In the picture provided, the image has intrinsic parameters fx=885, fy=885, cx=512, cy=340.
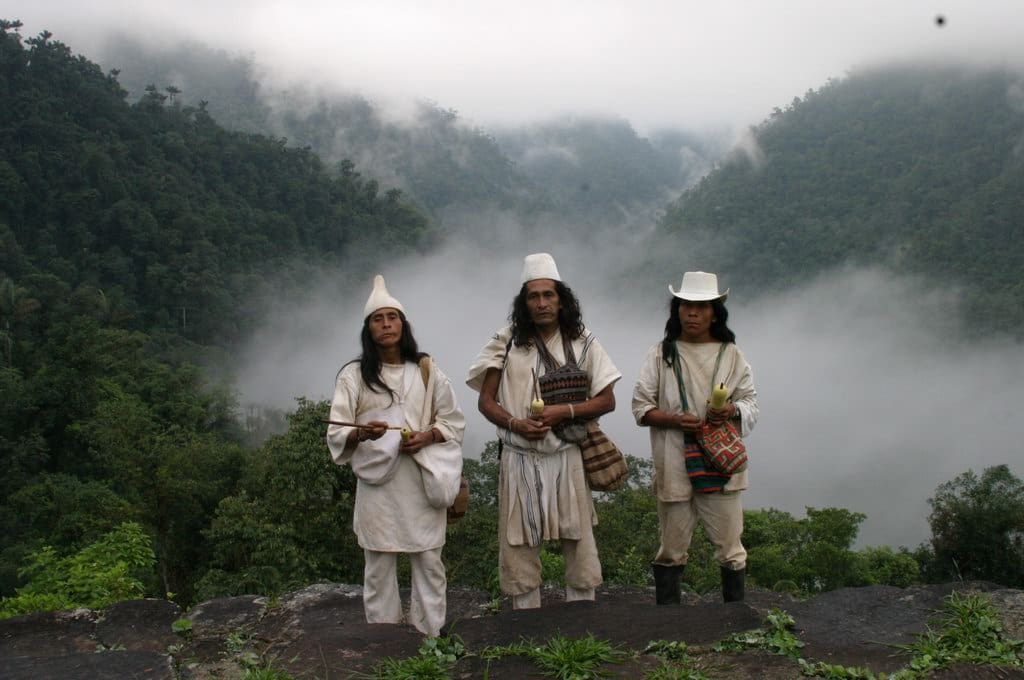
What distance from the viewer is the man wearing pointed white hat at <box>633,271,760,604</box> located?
175 inches

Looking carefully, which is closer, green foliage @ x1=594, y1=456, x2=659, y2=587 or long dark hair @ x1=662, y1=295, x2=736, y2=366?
long dark hair @ x1=662, y1=295, x2=736, y2=366

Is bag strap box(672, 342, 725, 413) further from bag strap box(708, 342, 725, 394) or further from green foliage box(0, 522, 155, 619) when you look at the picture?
green foliage box(0, 522, 155, 619)

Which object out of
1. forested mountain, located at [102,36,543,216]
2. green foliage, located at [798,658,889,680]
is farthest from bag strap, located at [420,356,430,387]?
forested mountain, located at [102,36,543,216]

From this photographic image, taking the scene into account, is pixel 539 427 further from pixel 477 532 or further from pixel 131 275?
pixel 131 275

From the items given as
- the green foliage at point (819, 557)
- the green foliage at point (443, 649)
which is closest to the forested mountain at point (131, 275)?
the green foliage at point (819, 557)

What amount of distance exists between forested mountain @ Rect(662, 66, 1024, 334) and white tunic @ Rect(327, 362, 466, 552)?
6604cm

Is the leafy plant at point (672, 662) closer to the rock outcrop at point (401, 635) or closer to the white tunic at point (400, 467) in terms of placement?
the rock outcrop at point (401, 635)

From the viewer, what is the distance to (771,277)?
273ft

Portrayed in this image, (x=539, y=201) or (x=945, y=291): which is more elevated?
(x=539, y=201)

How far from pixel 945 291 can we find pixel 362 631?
7277 cm

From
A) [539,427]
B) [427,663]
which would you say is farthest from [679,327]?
[427,663]

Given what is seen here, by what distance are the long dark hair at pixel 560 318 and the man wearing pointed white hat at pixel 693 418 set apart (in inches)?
17.9

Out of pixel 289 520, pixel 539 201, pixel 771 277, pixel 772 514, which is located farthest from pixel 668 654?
pixel 539 201

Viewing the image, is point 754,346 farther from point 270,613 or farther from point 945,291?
point 270,613
